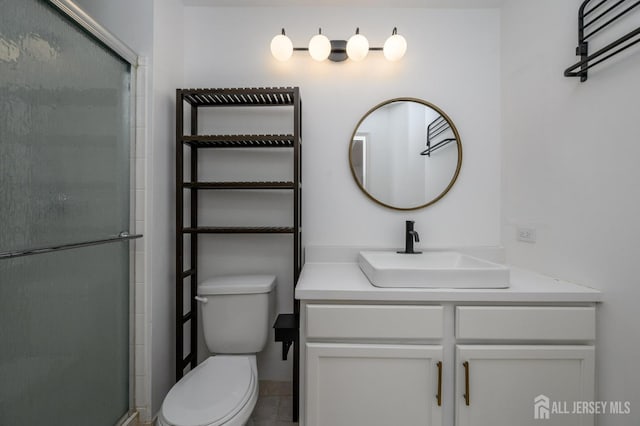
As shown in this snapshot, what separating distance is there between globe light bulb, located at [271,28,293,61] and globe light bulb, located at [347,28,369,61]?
34 cm

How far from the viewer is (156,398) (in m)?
1.47

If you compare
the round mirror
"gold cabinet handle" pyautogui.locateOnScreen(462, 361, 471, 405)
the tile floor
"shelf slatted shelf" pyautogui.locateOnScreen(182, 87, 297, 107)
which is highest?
"shelf slatted shelf" pyautogui.locateOnScreen(182, 87, 297, 107)

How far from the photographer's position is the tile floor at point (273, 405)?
158 centimetres

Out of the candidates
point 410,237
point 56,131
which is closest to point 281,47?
point 56,131

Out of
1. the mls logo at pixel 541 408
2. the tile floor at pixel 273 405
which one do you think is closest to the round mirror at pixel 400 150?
the mls logo at pixel 541 408

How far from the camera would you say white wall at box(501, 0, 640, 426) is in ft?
3.45

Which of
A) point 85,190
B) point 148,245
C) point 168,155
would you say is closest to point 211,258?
point 148,245

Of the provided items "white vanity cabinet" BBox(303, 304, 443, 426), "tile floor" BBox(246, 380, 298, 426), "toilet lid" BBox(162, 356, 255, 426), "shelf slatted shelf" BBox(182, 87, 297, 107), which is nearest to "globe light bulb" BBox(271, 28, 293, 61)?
"shelf slatted shelf" BBox(182, 87, 297, 107)

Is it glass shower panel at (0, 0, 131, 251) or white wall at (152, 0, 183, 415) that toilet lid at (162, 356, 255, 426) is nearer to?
white wall at (152, 0, 183, 415)

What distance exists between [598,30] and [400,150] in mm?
931

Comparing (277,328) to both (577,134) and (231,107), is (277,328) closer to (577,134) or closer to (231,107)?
(231,107)

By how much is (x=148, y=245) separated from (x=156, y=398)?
0.77 metres

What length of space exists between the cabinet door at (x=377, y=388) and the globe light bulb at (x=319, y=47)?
1523mm
